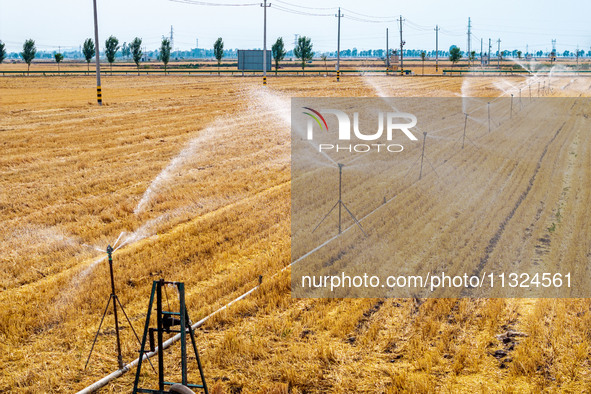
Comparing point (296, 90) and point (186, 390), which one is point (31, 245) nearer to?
point (186, 390)

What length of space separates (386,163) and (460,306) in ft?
31.9

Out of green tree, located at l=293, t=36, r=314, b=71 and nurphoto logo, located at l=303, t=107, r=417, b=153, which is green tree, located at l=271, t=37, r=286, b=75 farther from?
nurphoto logo, located at l=303, t=107, r=417, b=153

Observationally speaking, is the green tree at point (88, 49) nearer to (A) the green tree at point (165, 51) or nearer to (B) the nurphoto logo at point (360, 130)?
(A) the green tree at point (165, 51)

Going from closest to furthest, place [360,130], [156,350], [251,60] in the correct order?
1. [156,350]
2. [360,130]
3. [251,60]

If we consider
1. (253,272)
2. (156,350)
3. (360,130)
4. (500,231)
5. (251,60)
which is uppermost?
(251,60)

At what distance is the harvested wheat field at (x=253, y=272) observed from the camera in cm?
655

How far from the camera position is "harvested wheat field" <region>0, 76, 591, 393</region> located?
6555 mm

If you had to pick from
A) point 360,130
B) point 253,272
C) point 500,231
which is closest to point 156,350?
point 253,272

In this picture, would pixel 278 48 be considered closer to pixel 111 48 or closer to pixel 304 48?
pixel 304 48

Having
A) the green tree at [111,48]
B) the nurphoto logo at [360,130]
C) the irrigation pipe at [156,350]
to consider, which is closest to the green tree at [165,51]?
the green tree at [111,48]

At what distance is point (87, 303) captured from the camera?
324 inches

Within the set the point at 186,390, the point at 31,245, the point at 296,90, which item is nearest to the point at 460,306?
the point at 186,390

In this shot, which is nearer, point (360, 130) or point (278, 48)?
point (360, 130)

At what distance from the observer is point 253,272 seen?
9.38m
